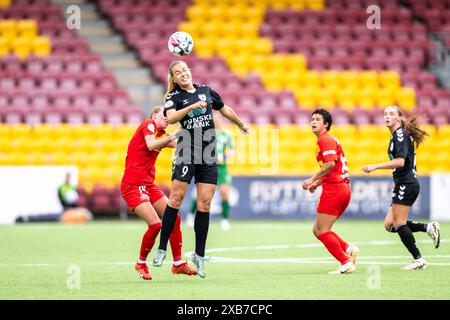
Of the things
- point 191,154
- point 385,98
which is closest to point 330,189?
point 191,154

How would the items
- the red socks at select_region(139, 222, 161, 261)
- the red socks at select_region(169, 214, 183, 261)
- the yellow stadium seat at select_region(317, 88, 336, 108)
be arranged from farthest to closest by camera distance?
the yellow stadium seat at select_region(317, 88, 336, 108)
the red socks at select_region(169, 214, 183, 261)
the red socks at select_region(139, 222, 161, 261)

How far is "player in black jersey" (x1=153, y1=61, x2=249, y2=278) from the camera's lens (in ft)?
33.0

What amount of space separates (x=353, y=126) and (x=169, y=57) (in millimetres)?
5339

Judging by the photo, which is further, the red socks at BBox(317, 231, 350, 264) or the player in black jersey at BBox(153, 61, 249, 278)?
the red socks at BBox(317, 231, 350, 264)

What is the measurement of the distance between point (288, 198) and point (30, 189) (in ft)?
18.6

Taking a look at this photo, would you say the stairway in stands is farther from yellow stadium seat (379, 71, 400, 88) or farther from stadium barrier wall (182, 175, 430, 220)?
yellow stadium seat (379, 71, 400, 88)

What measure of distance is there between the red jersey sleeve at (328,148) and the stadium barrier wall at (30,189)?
37.1 ft

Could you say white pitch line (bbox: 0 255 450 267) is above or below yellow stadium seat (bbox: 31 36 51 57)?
below

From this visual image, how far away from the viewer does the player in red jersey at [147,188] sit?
1034 cm

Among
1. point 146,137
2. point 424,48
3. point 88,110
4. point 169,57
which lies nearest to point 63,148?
point 88,110

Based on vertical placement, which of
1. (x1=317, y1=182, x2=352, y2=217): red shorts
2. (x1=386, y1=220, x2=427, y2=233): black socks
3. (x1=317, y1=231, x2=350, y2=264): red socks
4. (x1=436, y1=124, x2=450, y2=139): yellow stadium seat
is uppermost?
(x1=436, y1=124, x2=450, y2=139): yellow stadium seat

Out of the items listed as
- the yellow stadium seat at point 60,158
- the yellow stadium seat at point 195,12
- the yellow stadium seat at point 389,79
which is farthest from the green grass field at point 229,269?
the yellow stadium seat at point 195,12

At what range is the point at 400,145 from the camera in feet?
36.4

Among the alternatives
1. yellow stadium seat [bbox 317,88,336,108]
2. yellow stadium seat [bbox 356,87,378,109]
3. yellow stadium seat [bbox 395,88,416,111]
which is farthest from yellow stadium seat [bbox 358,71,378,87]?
yellow stadium seat [bbox 317,88,336,108]
